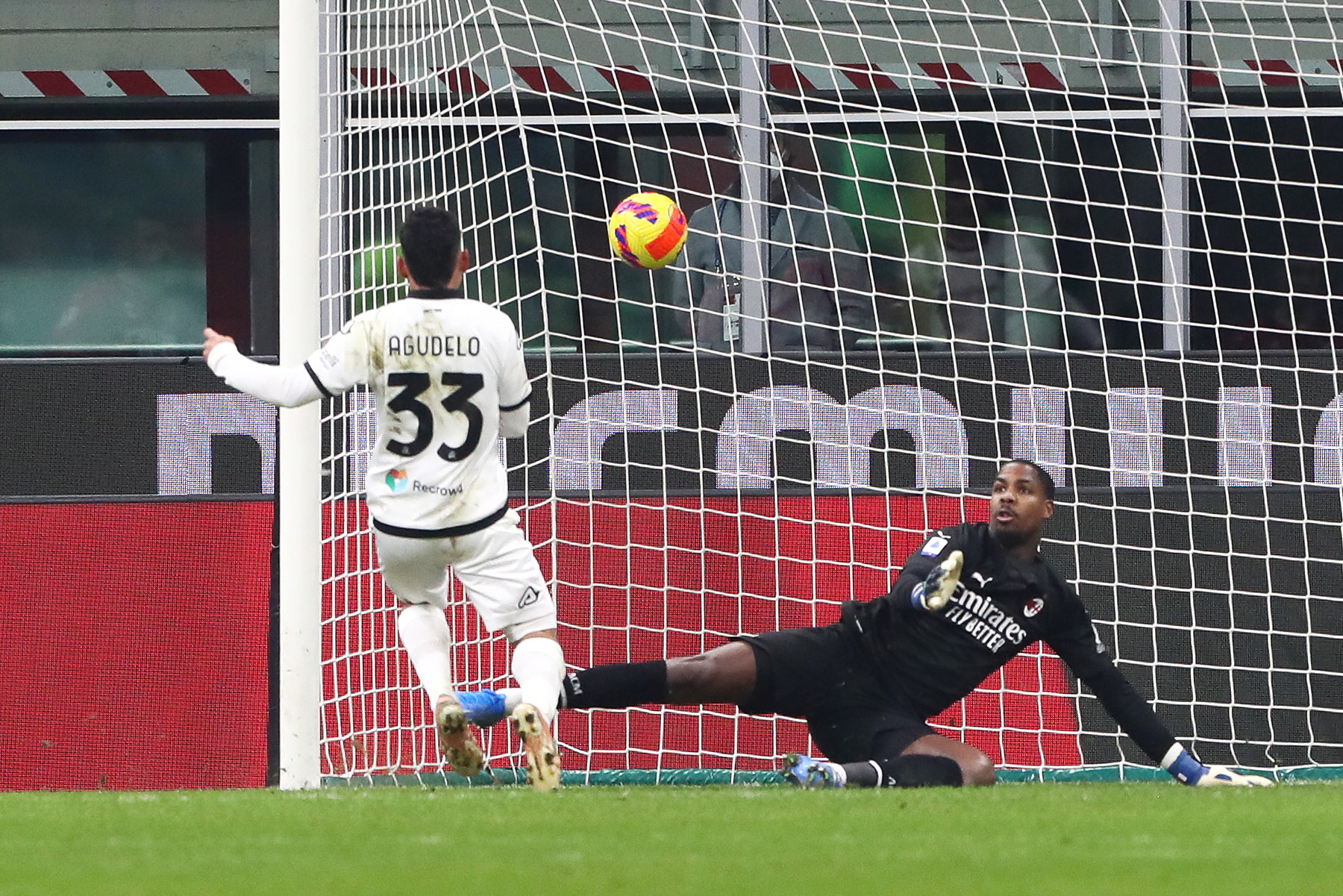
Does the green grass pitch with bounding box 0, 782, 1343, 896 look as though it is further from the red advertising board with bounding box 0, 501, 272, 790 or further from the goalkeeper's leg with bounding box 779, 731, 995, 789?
the red advertising board with bounding box 0, 501, 272, 790

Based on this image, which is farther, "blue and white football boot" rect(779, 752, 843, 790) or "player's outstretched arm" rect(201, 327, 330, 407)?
"blue and white football boot" rect(779, 752, 843, 790)

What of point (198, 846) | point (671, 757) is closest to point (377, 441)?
point (198, 846)

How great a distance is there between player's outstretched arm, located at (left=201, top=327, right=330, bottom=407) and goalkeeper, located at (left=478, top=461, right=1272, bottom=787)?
1.36 metres

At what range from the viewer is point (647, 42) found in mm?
9180

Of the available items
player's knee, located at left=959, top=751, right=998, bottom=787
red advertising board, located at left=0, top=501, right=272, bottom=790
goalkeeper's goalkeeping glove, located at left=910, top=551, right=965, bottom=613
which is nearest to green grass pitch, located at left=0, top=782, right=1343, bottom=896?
player's knee, located at left=959, top=751, right=998, bottom=787

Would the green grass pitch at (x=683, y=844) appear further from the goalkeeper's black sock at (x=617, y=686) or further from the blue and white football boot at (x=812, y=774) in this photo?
the goalkeeper's black sock at (x=617, y=686)

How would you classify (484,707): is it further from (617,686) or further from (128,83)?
(128,83)

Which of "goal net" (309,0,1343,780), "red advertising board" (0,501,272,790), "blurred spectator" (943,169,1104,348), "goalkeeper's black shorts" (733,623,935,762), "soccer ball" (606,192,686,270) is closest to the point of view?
"goalkeeper's black shorts" (733,623,935,762)

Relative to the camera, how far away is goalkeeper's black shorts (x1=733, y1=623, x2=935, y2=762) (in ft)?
22.5

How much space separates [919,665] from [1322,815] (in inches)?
77.5

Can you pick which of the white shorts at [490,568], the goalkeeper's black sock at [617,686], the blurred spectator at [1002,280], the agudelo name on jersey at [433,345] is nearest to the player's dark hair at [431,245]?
the agudelo name on jersey at [433,345]

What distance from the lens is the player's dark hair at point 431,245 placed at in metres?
5.95

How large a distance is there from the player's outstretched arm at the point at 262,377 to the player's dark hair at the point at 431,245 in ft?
1.42

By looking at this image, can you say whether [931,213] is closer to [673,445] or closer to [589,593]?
[673,445]
